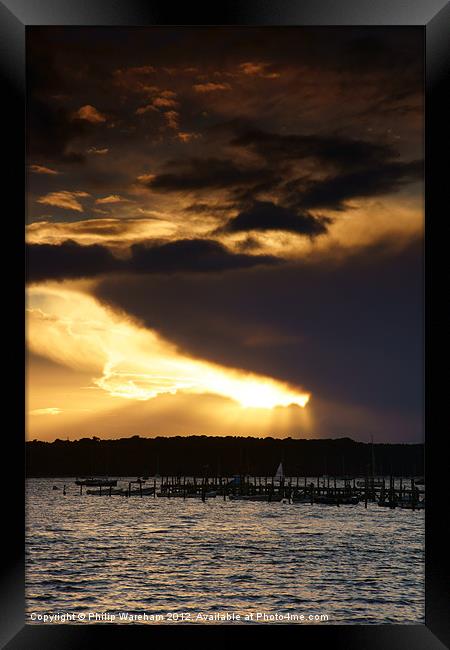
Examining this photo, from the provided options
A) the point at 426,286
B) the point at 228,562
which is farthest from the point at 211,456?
the point at 426,286

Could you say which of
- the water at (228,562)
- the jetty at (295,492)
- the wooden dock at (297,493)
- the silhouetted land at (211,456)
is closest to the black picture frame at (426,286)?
the water at (228,562)

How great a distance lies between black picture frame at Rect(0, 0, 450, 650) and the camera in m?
2.16

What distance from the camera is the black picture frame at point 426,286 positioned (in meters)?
2.16

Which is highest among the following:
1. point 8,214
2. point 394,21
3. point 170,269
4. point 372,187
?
point 372,187

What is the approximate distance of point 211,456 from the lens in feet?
192

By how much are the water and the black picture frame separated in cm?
681

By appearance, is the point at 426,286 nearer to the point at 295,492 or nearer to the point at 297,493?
the point at 295,492

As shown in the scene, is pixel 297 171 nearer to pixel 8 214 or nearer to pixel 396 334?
pixel 396 334

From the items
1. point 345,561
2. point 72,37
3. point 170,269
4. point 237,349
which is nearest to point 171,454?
point 237,349

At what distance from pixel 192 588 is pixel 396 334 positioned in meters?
19.5

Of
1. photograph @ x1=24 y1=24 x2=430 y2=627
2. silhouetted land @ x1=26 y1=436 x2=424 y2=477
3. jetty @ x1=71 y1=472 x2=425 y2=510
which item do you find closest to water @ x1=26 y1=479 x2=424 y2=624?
photograph @ x1=24 y1=24 x2=430 y2=627

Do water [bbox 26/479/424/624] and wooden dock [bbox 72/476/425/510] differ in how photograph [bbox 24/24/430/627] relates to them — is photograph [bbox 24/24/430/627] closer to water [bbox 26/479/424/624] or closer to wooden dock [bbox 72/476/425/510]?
water [bbox 26/479/424/624]

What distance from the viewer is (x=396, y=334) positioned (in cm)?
3625

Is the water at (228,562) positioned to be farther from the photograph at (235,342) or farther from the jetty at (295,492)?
the jetty at (295,492)
